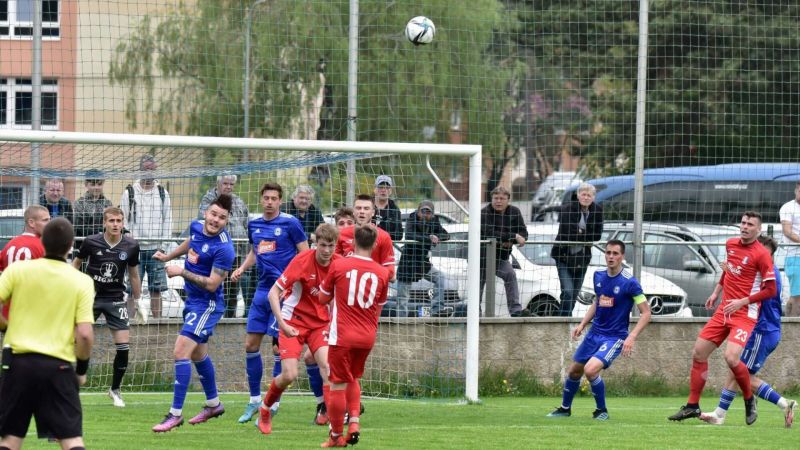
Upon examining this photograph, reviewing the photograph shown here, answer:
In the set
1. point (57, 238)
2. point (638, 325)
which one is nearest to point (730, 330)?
point (638, 325)

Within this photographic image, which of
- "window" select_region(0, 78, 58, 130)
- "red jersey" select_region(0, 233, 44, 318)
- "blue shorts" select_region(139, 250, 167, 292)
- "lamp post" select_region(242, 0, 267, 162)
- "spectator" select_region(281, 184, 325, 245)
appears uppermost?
"lamp post" select_region(242, 0, 267, 162)

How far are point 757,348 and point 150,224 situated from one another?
6906 millimetres

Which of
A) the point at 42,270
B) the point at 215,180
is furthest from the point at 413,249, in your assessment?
the point at 42,270

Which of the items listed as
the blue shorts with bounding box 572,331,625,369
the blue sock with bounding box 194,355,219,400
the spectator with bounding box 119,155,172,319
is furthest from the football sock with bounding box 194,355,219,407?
the blue shorts with bounding box 572,331,625,369

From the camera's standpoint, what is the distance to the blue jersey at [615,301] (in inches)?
460

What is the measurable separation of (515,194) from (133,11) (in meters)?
6.57

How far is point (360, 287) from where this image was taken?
9.12m

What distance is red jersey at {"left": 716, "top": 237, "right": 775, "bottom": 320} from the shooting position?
38.1 feet

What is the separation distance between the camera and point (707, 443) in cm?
988

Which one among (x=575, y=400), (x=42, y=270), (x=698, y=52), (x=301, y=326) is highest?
(x=698, y=52)

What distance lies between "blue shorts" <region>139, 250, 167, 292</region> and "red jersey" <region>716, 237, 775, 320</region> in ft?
20.9

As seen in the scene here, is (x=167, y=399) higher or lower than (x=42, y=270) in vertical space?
lower

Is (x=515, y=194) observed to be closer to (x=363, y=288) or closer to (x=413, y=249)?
(x=413, y=249)

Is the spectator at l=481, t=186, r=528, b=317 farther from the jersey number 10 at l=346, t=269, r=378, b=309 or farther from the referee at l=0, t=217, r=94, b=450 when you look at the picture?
the referee at l=0, t=217, r=94, b=450
